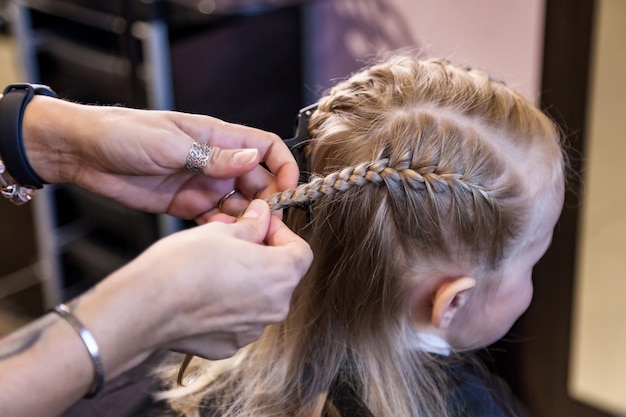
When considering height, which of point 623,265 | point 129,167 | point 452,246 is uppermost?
point 129,167

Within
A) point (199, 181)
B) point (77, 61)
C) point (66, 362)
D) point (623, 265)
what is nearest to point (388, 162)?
point (199, 181)

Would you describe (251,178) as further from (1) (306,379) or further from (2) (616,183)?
(2) (616,183)

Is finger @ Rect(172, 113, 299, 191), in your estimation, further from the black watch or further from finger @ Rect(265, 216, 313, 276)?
the black watch

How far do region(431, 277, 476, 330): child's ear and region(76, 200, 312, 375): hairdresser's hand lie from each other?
25 centimetres

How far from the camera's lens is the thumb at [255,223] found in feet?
3.02

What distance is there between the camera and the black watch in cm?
110

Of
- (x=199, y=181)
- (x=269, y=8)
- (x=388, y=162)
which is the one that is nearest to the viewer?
(x=388, y=162)

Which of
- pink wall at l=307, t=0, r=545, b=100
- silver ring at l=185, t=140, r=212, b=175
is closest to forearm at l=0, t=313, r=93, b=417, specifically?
silver ring at l=185, t=140, r=212, b=175

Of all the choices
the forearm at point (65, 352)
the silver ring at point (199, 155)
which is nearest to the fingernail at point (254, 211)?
the silver ring at point (199, 155)

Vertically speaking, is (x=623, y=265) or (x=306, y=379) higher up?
(x=306, y=379)

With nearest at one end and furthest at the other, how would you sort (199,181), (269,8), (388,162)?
1. (388,162)
2. (199,181)
3. (269,8)

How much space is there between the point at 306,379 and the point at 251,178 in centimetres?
33

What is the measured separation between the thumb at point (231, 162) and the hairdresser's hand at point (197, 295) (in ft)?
0.40

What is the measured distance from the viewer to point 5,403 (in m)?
0.75
